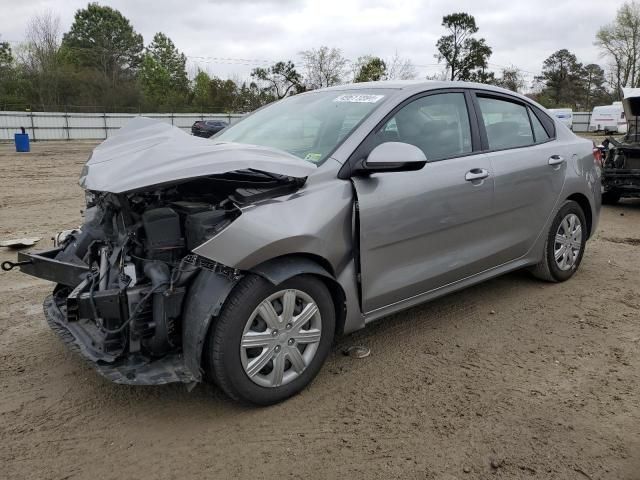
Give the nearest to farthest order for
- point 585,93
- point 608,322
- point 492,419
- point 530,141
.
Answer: point 492,419 < point 608,322 < point 530,141 < point 585,93

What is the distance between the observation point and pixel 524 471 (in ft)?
8.13

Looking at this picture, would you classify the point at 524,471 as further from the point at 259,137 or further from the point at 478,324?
the point at 259,137

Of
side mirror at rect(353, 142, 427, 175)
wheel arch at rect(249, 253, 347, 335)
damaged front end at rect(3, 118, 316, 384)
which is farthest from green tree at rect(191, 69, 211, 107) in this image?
wheel arch at rect(249, 253, 347, 335)

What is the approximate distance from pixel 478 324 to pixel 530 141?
1603mm

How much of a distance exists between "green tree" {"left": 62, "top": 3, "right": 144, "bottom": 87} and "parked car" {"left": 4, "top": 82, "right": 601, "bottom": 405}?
60.7 m

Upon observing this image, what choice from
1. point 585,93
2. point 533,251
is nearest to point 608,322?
point 533,251

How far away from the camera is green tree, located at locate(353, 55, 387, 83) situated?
39094 millimetres

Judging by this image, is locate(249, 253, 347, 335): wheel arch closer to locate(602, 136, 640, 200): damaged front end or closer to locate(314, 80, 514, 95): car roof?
locate(314, 80, 514, 95): car roof

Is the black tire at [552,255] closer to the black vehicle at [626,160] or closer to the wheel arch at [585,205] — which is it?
the wheel arch at [585,205]

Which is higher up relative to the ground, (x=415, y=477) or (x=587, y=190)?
(x=587, y=190)

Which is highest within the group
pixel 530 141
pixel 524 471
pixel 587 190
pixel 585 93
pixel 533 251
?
pixel 585 93

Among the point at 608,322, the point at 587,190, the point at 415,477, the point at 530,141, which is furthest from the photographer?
the point at 587,190

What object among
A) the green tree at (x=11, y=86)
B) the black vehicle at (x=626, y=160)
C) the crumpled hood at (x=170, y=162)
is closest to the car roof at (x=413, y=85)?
the crumpled hood at (x=170, y=162)

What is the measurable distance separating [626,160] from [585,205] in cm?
464
